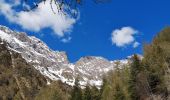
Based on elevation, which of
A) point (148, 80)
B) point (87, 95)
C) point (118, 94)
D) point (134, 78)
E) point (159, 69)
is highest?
point (87, 95)

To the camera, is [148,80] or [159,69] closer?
[159,69]

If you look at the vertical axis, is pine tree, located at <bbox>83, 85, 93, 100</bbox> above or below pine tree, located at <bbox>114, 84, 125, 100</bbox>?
above

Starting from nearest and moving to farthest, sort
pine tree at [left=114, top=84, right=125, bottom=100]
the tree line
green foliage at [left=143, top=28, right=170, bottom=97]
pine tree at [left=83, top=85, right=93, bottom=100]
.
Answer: green foliage at [left=143, top=28, right=170, bottom=97] < the tree line < pine tree at [left=114, top=84, right=125, bottom=100] < pine tree at [left=83, top=85, right=93, bottom=100]

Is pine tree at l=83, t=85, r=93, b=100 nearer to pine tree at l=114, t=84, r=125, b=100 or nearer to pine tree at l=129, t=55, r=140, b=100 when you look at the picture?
pine tree at l=114, t=84, r=125, b=100

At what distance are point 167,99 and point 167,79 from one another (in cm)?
348

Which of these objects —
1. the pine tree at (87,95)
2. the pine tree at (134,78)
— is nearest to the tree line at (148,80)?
the pine tree at (134,78)

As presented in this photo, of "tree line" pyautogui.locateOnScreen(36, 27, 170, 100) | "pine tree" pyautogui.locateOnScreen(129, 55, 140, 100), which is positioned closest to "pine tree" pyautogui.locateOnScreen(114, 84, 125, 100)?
"tree line" pyautogui.locateOnScreen(36, 27, 170, 100)

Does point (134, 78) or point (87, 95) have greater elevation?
point (87, 95)

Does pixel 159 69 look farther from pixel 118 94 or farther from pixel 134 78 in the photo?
pixel 118 94

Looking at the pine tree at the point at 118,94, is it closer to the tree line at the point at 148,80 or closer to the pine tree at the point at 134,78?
the tree line at the point at 148,80

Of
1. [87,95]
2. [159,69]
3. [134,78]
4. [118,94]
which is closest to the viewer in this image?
[159,69]

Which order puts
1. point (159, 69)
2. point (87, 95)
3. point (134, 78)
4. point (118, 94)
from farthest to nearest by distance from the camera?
point (87, 95)
point (134, 78)
point (118, 94)
point (159, 69)

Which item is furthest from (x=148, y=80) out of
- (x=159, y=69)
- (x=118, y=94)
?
(x=118, y=94)

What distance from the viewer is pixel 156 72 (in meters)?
76.9
